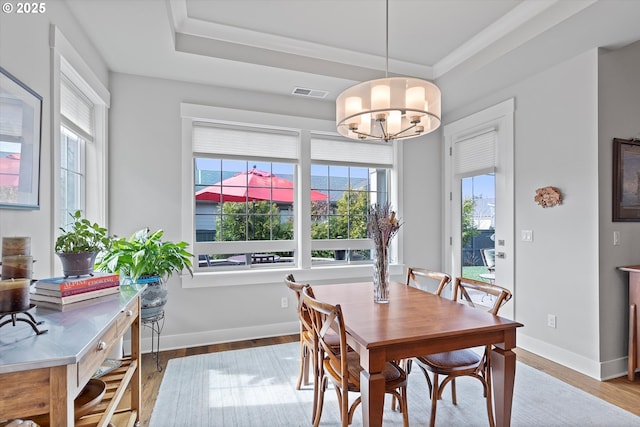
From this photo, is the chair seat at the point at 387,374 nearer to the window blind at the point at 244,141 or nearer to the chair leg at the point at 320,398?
the chair leg at the point at 320,398

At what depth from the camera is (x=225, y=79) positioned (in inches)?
135

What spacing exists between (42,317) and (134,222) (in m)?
2.02

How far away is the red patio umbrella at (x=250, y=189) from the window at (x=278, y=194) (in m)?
0.01

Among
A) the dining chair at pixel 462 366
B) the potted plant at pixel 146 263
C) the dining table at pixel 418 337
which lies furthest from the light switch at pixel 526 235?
the potted plant at pixel 146 263

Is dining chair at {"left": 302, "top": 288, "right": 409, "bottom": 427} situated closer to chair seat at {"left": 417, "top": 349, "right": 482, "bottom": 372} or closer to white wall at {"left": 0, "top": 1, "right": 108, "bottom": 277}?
chair seat at {"left": 417, "top": 349, "right": 482, "bottom": 372}

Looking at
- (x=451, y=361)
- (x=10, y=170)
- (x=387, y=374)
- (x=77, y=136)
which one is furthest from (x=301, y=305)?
(x=77, y=136)

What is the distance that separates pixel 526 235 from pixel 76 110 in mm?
4139

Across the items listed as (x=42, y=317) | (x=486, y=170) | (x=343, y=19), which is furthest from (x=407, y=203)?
(x=42, y=317)

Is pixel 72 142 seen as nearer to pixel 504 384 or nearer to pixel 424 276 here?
pixel 424 276

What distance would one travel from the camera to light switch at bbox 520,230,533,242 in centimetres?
332

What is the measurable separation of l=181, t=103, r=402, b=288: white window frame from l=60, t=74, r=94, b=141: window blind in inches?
31.0

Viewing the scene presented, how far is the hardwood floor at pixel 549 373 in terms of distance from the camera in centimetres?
235

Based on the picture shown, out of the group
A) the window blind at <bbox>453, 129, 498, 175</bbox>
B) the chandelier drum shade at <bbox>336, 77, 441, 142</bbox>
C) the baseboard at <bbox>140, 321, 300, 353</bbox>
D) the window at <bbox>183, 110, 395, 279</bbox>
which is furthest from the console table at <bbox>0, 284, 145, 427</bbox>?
the window blind at <bbox>453, 129, 498, 175</bbox>

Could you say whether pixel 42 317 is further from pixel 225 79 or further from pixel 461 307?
pixel 225 79
